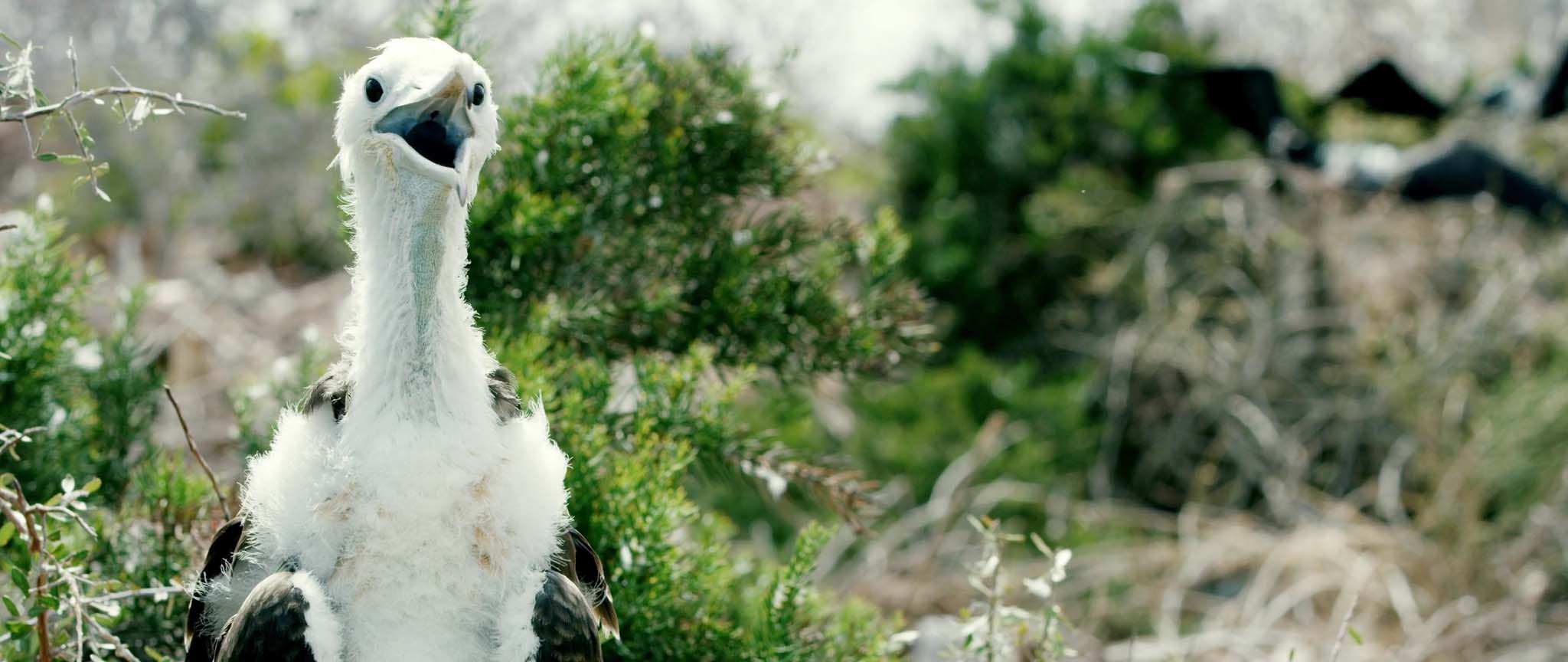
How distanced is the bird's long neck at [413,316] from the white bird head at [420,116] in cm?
4

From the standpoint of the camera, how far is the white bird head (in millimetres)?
1472

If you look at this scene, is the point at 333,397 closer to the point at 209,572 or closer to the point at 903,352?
the point at 209,572

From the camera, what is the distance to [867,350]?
256cm

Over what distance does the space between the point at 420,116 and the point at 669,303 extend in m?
0.91

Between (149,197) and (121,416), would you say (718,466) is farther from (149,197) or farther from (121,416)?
A: (149,197)

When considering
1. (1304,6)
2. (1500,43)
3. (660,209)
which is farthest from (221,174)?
(1500,43)

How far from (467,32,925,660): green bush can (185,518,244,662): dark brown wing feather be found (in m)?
0.47

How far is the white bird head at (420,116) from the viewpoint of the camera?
1.47 m

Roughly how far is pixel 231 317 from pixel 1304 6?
7.80m

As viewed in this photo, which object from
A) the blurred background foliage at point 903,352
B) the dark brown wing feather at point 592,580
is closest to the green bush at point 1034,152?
the blurred background foliage at point 903,352

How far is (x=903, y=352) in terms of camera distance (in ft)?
8.91

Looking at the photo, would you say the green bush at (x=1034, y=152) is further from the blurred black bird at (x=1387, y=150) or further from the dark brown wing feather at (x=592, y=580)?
the dark brown wing feather at (x=592, y=580)

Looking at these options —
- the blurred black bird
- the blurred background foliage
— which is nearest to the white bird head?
the blurred background foliage

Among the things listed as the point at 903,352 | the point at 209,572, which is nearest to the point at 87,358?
the point at 209,572
